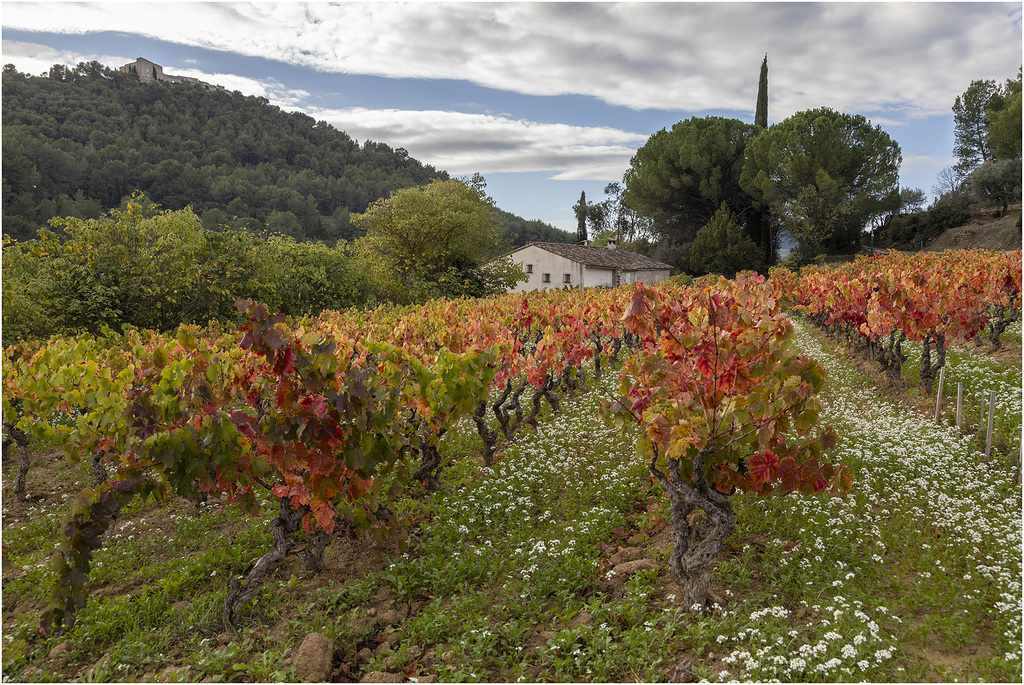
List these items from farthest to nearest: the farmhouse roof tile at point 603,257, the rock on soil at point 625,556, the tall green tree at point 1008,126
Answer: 1. the farmhouse roof tile at point 603,257
2. the tall green tree at point 1008,126
3. the rock on soil at point 625,556

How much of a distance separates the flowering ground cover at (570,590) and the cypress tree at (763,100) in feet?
159

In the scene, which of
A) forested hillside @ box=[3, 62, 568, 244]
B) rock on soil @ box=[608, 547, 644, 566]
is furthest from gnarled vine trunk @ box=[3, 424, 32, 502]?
forested hillside @ box=[3, 62, 568, 244]

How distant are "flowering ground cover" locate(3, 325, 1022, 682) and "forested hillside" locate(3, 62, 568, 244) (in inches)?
1165

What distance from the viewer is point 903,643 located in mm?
3359

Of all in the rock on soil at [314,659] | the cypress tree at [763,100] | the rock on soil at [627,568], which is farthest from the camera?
the cypress tree at [763,100]

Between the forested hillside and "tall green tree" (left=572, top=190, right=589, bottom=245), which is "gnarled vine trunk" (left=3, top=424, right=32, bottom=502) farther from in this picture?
"tall green tree" (left=572, top=190, right=589, bottom=245)

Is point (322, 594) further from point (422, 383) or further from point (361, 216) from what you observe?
point (361, 216)

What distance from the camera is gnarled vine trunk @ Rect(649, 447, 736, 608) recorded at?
3611 mm

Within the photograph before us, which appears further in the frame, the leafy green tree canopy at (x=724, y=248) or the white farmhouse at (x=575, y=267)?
the white farmhouse at (x=575, y=267)

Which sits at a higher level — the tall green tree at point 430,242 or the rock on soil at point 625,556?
the tall green tree at point 430,242

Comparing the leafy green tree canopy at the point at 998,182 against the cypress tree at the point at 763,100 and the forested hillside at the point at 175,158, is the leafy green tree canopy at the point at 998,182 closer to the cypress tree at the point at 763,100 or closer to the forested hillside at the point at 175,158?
the cypress tree at the point at 763,100

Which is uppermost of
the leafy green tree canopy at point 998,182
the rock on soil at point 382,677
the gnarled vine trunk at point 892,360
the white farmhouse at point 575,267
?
the leafy green tree canopy at point 998,182

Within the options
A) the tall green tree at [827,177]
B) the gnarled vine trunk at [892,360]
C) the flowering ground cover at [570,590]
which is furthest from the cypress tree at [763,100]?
the flowering ground cover at [570,590]

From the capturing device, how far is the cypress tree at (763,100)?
47.9 meters
